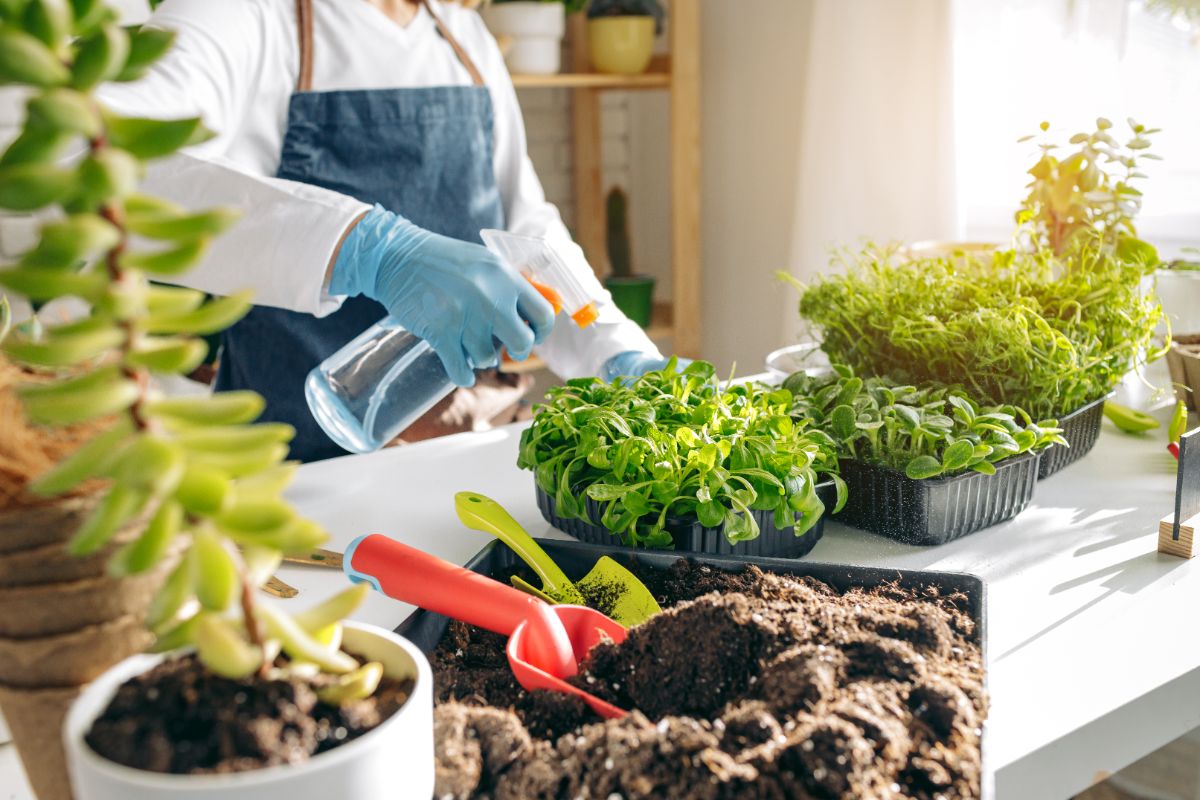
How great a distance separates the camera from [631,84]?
8.57 ft

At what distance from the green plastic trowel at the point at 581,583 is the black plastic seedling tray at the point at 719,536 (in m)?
0.06

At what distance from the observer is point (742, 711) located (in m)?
0.49

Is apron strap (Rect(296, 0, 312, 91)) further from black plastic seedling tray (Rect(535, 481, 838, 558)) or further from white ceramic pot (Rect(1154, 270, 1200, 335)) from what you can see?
white ceramic pot (Rect(1154, 270, 1200, 335))

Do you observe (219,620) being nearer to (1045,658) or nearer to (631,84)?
(1045,658)

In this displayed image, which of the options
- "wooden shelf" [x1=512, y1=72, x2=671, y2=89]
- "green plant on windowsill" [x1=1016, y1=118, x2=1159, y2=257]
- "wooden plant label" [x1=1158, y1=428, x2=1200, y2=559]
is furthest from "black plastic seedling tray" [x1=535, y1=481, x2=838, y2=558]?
"wooden shelf" [x1=512, y1=72, x2=671, y2=89]

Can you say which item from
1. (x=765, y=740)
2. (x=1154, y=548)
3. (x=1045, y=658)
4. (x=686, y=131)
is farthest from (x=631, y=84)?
(x=765, y=740)

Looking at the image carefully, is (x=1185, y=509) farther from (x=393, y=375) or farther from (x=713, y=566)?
(x=393, y=375)

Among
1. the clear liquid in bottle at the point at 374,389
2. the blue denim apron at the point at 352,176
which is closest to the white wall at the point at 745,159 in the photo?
the blue denim apron at the point at 352,176

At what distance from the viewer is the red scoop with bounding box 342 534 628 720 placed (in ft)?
1.98

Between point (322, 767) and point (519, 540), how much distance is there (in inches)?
16.1

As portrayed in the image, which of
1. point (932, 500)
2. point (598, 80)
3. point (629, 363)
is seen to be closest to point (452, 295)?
point (629, 363)

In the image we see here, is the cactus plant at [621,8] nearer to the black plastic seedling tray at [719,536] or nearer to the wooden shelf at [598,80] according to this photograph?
the wooden shelf at [598,80]

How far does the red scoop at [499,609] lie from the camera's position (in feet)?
1.98

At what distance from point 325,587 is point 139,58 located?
0.52 metres
